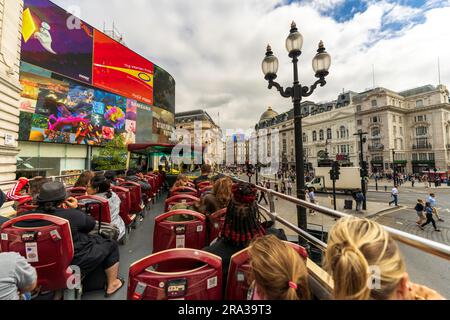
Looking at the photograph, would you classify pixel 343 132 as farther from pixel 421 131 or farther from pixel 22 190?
pixel 22 190

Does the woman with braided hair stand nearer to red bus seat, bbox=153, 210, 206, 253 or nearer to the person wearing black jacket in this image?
the person wearing black jacket

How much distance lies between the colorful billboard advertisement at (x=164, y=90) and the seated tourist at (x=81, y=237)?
35582 mm

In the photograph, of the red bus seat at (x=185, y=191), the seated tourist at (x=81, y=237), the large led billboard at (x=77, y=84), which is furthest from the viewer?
the large led billboard at (x=77, y=84)

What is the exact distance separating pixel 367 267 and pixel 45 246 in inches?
105

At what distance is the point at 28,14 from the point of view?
18375 millimetres

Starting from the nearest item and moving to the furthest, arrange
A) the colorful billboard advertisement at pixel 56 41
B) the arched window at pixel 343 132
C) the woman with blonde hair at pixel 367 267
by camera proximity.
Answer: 1. the woman with blonde hair at pixel 367 267
2. the colorful billboard advertisement at pixel 56 41
3. the arched window at pixel 343 132

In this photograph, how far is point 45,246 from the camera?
1.98m

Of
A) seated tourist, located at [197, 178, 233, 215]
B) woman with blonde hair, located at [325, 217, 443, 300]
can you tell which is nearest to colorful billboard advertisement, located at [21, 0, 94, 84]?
seated tourist, located at [197, 178, 233, 215]

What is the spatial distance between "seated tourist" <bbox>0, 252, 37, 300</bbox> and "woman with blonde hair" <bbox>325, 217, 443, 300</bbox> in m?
2.07

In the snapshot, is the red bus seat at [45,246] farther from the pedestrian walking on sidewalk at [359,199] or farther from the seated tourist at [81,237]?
the pedestrian walking on sidewalk at [359,199]

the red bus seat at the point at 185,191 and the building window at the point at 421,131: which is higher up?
the building window at the point at 421,131

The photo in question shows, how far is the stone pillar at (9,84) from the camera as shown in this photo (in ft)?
29.1

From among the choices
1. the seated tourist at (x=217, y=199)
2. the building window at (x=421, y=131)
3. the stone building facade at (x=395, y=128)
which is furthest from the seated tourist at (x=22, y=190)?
the building window at (x=421, y=131)

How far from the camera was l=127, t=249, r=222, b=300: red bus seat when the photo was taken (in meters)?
1.25
